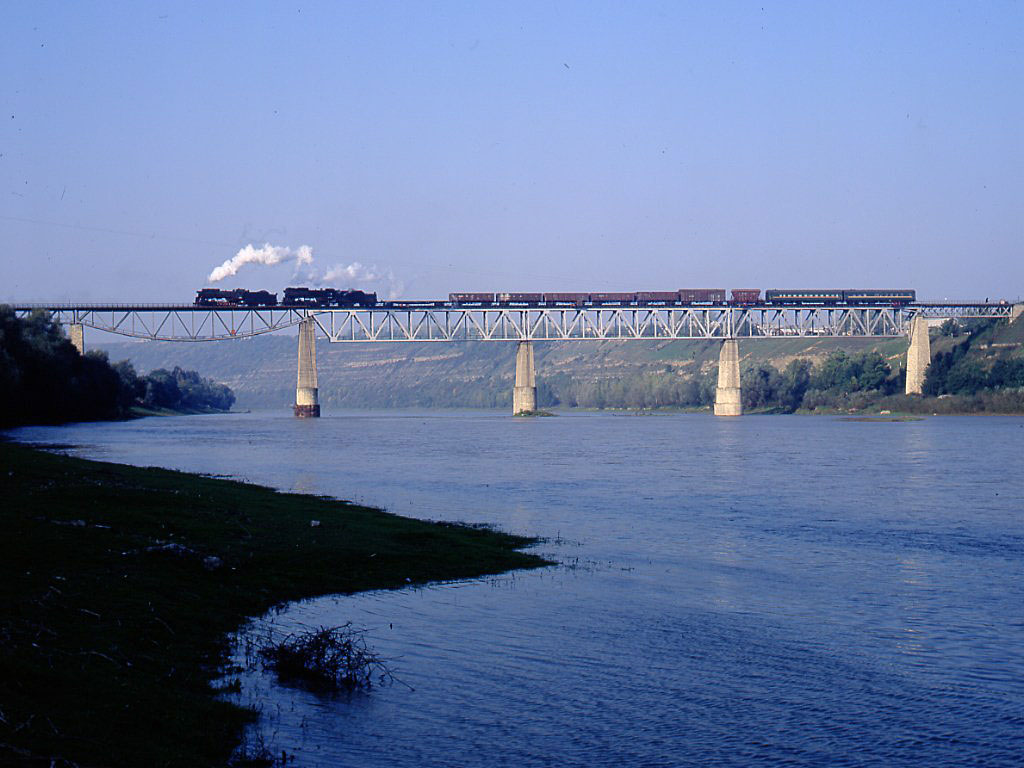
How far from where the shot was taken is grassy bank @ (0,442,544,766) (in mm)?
13461

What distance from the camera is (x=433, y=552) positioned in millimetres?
31297

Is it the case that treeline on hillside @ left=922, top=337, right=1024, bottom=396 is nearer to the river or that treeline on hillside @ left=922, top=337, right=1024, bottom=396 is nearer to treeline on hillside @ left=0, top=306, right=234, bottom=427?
treeline on hillside @ left=0, top=306, right=234, bottom=427

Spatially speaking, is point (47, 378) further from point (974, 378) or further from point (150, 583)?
point (974, 378)

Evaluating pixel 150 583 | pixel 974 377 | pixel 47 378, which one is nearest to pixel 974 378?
pixel 974 377

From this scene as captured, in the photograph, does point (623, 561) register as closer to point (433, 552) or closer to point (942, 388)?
point (433, 552)

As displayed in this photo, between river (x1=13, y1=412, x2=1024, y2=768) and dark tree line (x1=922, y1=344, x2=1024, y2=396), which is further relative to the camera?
dark tree line (x1=922, y1=344, x2=1024, y2=396)

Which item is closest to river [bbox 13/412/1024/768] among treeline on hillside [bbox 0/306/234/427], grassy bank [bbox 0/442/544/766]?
grassy bank [bbox 0/442/544/766]

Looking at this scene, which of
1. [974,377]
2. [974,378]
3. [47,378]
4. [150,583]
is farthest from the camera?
[974,377]

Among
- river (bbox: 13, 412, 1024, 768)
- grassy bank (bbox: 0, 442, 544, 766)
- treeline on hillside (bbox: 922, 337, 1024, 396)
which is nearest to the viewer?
grassy bank (bbox: 0, 442, 544, 766)

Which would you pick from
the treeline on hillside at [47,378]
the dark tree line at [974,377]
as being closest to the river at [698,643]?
the treeline on hillside at [47,378]

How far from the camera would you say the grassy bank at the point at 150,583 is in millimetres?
13461

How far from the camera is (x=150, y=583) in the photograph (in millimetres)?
21422

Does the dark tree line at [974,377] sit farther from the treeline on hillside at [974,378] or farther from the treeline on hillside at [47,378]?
the treeline on hillside at [47,378]

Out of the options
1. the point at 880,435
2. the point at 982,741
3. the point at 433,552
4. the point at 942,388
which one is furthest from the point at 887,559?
the point at 942,388
